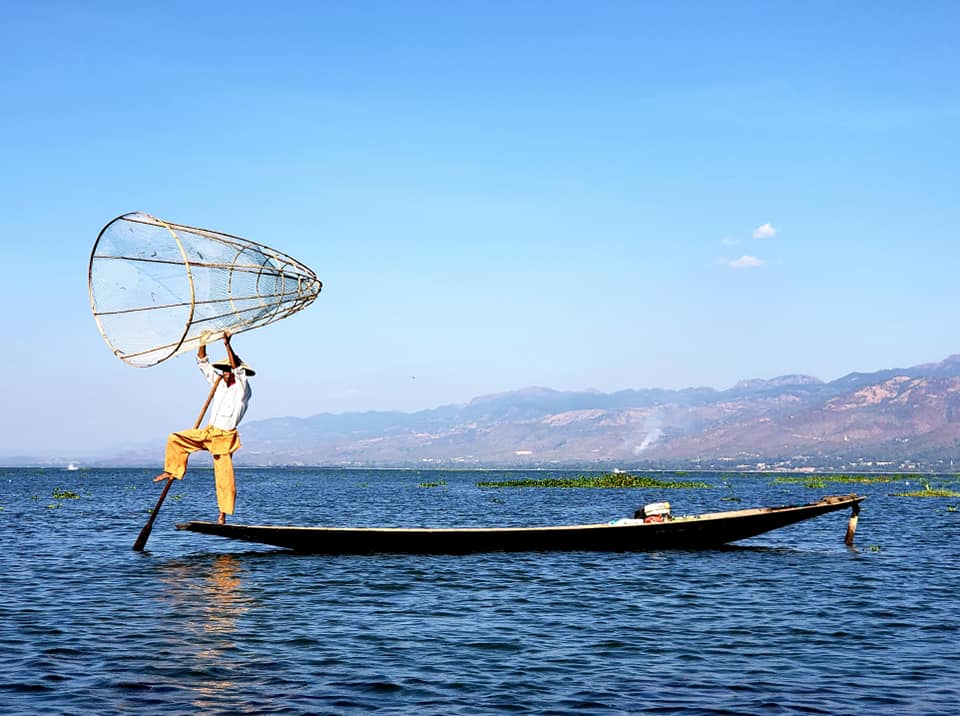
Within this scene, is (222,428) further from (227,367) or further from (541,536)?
(541,536)

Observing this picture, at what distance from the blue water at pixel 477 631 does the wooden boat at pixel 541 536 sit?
52cm

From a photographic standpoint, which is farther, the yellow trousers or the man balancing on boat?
the yellow trousers

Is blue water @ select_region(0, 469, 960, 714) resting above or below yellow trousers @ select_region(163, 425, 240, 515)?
below

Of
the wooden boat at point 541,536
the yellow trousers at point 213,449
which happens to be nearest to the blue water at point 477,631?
the wooden boat at point 541,536

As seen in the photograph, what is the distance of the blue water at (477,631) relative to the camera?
14242 mm

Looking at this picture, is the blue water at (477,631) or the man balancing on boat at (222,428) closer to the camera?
the blue water at (477,631)

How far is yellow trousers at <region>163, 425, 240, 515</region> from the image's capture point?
25.0 meters

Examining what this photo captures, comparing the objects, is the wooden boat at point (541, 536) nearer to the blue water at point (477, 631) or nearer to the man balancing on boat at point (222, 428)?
the blue water at point (477, 631)

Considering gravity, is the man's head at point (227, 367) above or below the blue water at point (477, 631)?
above

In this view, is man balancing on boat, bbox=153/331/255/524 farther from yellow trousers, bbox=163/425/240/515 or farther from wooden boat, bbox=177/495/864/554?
wooden boat, bbox=177/495/864/554

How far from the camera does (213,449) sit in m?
25.2

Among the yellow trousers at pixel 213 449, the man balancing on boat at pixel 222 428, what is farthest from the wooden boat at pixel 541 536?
the man balancing on boat at pixel 222 428

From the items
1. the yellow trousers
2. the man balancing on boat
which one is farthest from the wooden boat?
the man balancing on boat

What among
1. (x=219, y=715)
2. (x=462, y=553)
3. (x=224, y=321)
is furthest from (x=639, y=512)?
(x=219, y=715)
